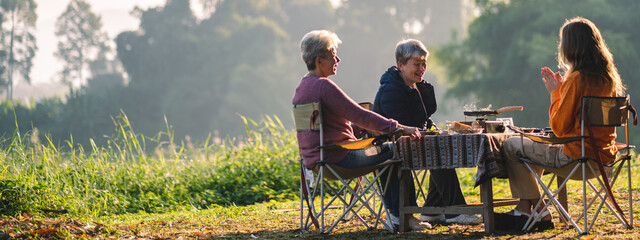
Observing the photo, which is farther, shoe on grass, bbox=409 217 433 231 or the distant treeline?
the distant treeline

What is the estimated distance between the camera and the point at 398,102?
4738mm

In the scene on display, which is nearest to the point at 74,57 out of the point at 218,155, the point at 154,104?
the point at 154,104

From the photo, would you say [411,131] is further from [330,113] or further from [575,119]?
[575,119]

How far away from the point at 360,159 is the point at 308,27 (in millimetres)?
60903

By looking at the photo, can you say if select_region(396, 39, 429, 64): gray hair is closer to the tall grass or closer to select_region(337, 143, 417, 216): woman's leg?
select_region(337, 143, 417, 216): woman's leg

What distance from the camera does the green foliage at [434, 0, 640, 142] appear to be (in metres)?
26.0

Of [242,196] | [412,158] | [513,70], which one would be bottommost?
[242,196]

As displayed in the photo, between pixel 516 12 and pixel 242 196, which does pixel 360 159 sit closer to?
pixel 242 196

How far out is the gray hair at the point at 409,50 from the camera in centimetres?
471

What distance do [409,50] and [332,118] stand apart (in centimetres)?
81

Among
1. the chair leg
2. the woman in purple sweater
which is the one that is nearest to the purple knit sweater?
the woman in purple sweater

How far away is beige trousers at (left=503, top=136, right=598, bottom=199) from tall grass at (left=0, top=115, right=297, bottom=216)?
3.82 m

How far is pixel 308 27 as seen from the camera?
2542 inches

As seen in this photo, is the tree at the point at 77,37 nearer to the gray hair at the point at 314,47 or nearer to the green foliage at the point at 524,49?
the green foliage at the point at 524,49
